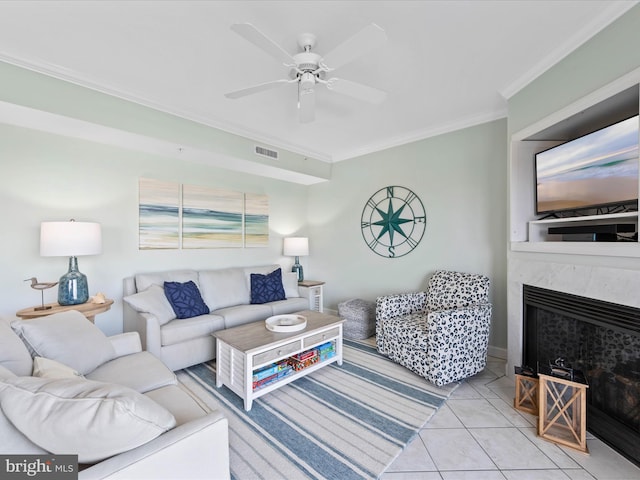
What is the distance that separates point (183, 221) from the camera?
3613 mm

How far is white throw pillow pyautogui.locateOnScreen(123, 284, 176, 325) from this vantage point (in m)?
2.64

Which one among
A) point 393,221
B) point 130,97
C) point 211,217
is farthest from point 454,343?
point 130,97

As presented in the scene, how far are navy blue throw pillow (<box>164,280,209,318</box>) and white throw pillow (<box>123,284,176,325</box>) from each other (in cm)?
5

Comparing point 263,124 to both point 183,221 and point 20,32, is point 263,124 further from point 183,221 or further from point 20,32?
point 20,32

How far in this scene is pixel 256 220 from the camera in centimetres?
437

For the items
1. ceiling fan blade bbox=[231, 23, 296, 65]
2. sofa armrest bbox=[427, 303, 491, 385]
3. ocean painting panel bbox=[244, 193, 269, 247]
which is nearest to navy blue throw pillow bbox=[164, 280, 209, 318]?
ocean painting panel bbox=[244, 193, 269, 247]

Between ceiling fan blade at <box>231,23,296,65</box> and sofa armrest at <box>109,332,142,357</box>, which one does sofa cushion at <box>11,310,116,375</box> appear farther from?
ceiling fan blade at <box>231,23,296,65</box>

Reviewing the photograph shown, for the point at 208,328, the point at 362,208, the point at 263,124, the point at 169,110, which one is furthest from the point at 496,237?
the point at 169,110

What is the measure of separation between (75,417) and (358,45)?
1.98 m

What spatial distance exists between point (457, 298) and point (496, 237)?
768mm

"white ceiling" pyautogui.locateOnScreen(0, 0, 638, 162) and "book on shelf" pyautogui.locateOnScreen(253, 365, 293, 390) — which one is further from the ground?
"white ceiling" pyautogui.locateOnScreen(0, 0, 638, 162)

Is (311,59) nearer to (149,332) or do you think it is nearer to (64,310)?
(149,332)

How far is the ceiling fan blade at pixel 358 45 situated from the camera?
1.42 m

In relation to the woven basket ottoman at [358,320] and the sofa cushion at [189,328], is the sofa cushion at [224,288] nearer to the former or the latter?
the sofa cushion at [189,328]
